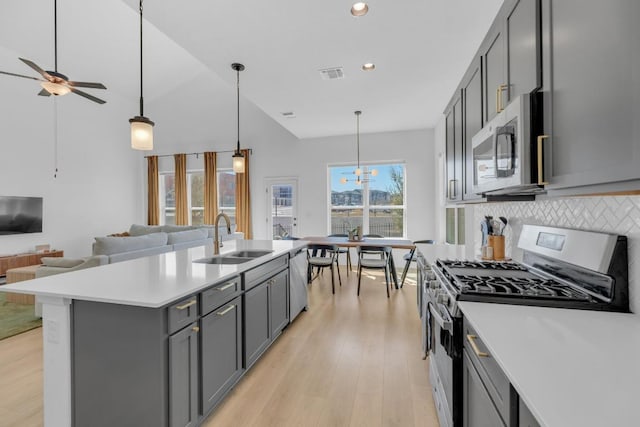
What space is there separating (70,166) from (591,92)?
7.98m

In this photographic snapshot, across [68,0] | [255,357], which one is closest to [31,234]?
[68,0]

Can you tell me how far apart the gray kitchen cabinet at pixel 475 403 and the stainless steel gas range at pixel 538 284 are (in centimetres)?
6

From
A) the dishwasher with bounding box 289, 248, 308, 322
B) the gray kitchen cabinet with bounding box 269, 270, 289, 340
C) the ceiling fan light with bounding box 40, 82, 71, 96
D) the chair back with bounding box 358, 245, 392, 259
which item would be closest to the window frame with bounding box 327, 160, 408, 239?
the chair back with bounding box 358, 245, 392, 259

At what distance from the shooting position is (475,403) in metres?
1.12

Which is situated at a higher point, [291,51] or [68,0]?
[68,0]

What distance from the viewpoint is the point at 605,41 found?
2.66ft

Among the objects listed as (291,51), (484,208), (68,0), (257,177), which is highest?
(68,0)

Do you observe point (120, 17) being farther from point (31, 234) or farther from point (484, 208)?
point (484, 208)

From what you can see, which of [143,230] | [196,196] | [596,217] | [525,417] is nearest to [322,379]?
[525,417]

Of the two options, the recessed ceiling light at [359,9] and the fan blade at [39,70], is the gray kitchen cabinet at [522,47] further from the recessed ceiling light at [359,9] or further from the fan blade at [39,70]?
the fan blade at [39,70]

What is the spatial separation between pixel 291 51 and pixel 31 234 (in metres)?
5.98

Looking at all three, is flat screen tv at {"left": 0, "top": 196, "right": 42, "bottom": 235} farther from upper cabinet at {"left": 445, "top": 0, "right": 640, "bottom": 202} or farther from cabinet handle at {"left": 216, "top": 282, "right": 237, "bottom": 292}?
upper cabinet at {"left": 445, "top": 0, "right": 640, "bottom": 202}

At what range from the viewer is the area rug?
9.83ft

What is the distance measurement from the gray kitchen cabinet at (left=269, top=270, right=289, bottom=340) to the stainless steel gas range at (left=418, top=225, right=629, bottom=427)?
1.38 m
